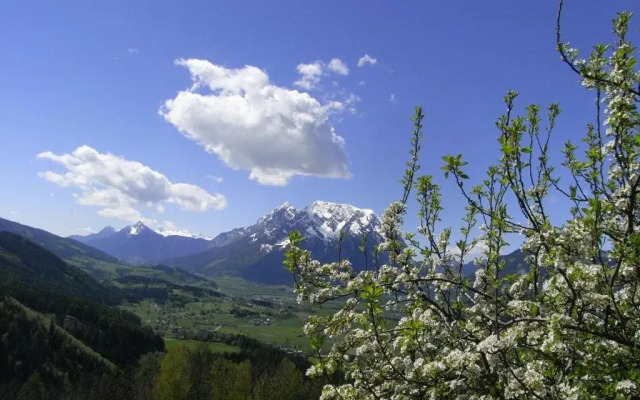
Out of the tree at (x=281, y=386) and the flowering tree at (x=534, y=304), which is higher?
the flowering tree at (x=534, y=304)

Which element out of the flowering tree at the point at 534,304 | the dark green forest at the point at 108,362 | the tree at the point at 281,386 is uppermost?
the flowering tree at the point at 534,304

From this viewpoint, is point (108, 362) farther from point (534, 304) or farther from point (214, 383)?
point (534, 304)

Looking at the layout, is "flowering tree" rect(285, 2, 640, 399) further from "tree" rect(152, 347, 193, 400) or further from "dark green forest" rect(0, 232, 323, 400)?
"tree" rect(152, 347, 193, 400)

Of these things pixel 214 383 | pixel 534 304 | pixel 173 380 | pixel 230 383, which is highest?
pixel 534 304

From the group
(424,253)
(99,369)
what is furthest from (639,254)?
(99,369)

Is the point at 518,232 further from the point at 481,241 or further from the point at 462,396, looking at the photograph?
the point at 462,396

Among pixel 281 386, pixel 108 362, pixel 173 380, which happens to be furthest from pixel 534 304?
pixel 108 362

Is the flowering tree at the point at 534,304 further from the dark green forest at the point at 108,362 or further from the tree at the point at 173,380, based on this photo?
the tree at the point at 173,380

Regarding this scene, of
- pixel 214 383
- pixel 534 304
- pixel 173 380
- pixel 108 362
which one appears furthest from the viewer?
pixel 108 362

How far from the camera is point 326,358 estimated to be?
7.35 m

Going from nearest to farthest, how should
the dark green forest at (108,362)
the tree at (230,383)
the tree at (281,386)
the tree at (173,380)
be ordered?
the tree at (230,383)
the tree at (173,380)
the dark green forest at (108,362)
the tree at (281,386)

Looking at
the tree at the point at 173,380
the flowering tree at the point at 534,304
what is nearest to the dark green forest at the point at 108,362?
the tree at the point at 173,380

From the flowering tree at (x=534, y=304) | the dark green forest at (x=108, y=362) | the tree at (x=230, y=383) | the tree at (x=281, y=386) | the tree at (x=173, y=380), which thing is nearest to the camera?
the flowering tree at (x=534, y=304)

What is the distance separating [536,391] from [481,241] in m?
3.09
